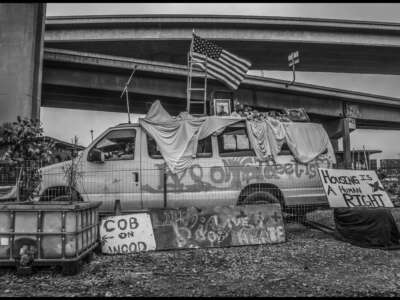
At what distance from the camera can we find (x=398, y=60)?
26656mm

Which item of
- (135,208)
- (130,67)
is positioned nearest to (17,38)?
(130,67)

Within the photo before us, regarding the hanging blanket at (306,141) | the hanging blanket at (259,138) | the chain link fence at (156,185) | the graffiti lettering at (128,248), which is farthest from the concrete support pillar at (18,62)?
the hanging blanket at (306,141)

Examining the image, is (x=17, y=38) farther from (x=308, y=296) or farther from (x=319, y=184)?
(x=308, y=296)

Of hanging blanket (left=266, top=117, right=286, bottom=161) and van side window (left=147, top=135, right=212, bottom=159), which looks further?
hanging blanket (left=266, top=117, right=286, bottom=161)

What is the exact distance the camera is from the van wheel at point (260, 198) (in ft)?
24.7

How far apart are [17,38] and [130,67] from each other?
6.53 metres

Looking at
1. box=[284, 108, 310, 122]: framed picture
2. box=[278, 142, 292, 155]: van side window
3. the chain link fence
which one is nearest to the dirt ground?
the chain link fence

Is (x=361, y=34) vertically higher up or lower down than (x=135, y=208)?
higher up

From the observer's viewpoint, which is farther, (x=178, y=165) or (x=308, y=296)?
(x=178, y=165)

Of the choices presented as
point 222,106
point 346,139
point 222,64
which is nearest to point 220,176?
point 222,106

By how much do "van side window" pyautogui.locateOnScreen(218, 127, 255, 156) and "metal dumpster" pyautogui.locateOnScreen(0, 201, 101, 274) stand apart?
3.62 m

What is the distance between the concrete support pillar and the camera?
13203mm

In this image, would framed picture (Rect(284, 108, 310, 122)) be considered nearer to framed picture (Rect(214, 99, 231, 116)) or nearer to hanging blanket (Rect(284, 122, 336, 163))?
hanging blanket (Rect(284, 122, 336, 163))

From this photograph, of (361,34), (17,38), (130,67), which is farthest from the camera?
(361,34)
